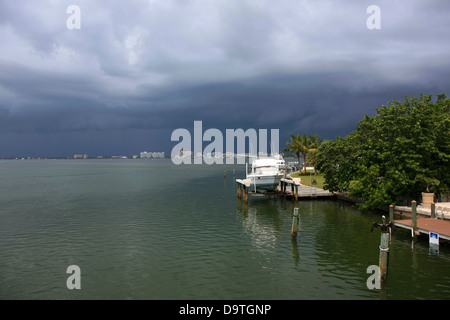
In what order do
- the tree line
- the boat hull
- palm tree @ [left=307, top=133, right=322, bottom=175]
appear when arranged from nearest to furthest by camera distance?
1. the tree line
2. the boat hull
3. palm tree @ [left=307, top=133, right=322, bottom=175]

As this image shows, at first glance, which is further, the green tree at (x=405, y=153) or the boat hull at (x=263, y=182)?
the boat hull at (x=263, y=182)

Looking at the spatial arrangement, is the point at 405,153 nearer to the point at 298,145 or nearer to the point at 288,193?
the point at 288,193

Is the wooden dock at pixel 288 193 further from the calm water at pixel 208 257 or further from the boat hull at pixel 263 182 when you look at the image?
the calm water at pixel 208 257

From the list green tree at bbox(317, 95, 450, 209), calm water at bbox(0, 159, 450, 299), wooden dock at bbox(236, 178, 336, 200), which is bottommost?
calm water at bbox(0, 159, 450, 299)

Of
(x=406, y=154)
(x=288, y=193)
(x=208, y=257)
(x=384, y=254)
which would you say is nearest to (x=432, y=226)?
(x=406, y=154)

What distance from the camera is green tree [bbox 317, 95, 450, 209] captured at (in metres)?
32.6

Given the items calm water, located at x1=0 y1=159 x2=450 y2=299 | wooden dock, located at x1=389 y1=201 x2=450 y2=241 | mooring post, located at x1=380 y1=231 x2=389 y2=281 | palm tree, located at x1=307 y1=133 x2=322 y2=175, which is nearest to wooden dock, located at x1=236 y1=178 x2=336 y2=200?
calm water, located at x1=0 y1=159 x2=450 y2=299

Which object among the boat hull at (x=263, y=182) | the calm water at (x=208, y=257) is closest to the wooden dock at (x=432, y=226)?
the calm water at (x=208, y=257)

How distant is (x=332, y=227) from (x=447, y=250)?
34.2ft

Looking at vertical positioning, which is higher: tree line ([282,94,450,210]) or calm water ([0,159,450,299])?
tree line ([282,94,450,210])

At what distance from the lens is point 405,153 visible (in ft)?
108

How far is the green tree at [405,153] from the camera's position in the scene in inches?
1284

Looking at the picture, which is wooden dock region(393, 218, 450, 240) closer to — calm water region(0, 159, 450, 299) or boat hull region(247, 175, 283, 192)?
calm water region(0, 159, 450, 299)
